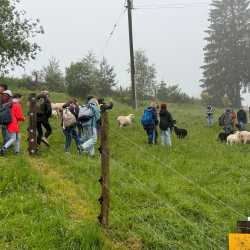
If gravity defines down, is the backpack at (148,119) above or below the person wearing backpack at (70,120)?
below

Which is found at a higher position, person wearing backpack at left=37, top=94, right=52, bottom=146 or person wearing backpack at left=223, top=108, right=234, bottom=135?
person wearing backpack at left=37, top=94, right=52, bottom=146

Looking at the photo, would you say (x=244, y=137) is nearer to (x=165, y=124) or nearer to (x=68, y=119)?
(x=165, y=124)

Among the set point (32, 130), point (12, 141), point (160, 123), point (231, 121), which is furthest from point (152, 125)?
point (12, 141)

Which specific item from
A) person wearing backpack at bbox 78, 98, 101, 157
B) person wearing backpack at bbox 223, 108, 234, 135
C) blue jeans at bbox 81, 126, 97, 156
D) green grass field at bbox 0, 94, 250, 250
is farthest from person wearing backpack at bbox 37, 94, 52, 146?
person wearing backpack at bbox 223, 108, 234, 135

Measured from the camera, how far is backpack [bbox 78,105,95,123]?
14.9 m

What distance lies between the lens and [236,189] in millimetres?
12711

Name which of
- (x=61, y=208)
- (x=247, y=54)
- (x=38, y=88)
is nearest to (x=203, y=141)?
(x=61, y=208)

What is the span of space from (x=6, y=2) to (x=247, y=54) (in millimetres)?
33072

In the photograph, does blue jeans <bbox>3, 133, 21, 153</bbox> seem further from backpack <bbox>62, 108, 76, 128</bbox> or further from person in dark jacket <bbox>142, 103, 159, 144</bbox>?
person in dark jacket <bbox>142, 103, 159, 144</bbox>

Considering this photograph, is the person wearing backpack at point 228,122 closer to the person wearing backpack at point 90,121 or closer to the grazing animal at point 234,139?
the grazing animal at point 234,139

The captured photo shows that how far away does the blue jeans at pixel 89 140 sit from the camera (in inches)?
584

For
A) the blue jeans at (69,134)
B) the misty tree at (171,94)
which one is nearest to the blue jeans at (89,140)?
the blue jeans at (69,134)

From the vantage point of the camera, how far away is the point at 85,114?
14945 millimetres

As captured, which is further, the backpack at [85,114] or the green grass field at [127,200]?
the backpack at [85,114]
